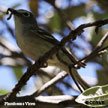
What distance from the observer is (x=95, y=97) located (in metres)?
1.98

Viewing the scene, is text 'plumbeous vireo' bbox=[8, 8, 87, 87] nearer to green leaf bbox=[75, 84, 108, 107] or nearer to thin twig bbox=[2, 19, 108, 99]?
thin twig bbox=[2, 19, 108, 99]

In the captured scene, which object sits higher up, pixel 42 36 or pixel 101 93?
pixel 42 36

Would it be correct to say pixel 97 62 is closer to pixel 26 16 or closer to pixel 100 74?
pixel 100 74

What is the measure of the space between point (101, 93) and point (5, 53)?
3317 millimetres

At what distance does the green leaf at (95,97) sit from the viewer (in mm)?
1948

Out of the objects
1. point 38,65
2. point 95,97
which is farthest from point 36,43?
point 95,97

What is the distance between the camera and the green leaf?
6.39ft

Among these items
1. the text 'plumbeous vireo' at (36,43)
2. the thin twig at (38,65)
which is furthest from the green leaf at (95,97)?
the text 'plumbeous vireo' at (36,43)

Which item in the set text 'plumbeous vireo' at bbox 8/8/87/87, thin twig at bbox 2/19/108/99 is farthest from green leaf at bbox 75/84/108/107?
text 'plumbeous vireo' at bbox 8/8/87/87

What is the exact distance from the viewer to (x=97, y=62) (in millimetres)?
5023

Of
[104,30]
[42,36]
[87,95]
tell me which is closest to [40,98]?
[87,95]

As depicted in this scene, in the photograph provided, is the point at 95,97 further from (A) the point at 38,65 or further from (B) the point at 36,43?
(B) the point at 36,43

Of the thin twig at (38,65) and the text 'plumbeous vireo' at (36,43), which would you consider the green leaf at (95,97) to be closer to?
the thin twig at (38,65)

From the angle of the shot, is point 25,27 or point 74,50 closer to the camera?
point 25,27
